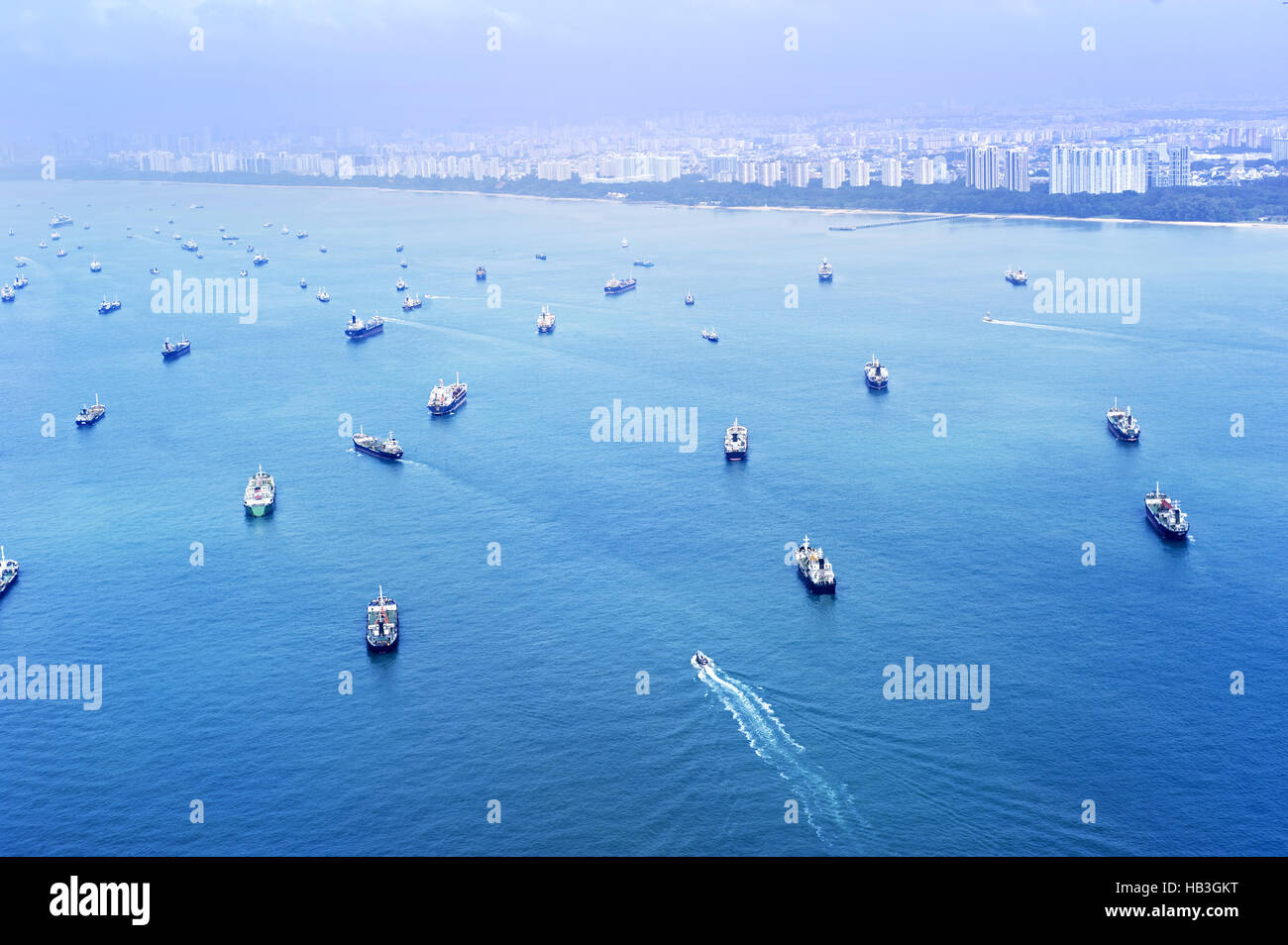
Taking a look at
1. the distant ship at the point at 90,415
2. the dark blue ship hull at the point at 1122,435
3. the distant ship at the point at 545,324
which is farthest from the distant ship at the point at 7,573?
the dark blue ship hull at the point at 1122,435

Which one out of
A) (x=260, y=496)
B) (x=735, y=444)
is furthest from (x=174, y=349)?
(x=735, y=444)

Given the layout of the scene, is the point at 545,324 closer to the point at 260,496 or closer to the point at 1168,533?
the point at 260,496

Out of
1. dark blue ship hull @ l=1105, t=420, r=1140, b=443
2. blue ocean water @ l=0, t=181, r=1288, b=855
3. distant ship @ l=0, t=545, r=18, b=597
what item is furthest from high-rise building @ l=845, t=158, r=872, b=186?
distant ship @ l=0, t=545, r=18, b=597

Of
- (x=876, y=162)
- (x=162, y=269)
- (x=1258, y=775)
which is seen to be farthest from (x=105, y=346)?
(x=876, y=162)

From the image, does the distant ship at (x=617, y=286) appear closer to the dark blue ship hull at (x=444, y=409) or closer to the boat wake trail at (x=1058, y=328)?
the boat wake trail at (x=1058, y=328)

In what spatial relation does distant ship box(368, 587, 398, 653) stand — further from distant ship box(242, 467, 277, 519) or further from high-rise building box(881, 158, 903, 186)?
high-rise building box(881, 158, 903, 186)

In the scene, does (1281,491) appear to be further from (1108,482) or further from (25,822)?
(25,822)
